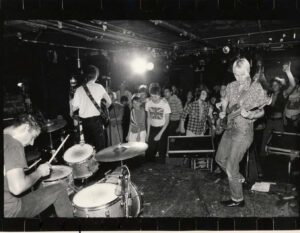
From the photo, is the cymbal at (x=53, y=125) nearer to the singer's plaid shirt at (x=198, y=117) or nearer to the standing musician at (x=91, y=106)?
the standing musician at (x=91, y=106)

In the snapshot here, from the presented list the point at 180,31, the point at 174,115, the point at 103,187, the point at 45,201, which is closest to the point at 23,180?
the point at 45,201

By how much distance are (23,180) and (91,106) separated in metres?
2.28

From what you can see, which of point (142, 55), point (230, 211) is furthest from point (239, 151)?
point (142, 55)

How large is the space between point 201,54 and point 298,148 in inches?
216

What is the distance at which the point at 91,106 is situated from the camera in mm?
4664

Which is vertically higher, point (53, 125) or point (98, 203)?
point (53, 125)

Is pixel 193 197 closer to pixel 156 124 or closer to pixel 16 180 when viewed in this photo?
pixel 156 124

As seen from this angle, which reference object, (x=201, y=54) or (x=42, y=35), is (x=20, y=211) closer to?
(x=42, y=35)

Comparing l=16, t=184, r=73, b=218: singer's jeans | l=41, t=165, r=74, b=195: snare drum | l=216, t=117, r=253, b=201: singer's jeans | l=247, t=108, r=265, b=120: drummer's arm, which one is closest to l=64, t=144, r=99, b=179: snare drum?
l=41, t=165, r=74, b=195: snare drum

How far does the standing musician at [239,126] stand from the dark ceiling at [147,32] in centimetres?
201

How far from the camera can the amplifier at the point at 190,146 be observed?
15.8ft

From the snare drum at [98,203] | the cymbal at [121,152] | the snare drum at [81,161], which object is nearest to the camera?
the snare drum at [98,203]

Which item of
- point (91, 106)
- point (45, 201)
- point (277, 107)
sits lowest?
point (45, 201)

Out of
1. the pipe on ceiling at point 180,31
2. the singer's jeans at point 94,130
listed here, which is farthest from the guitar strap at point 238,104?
the singer's jeans at point 94,130
